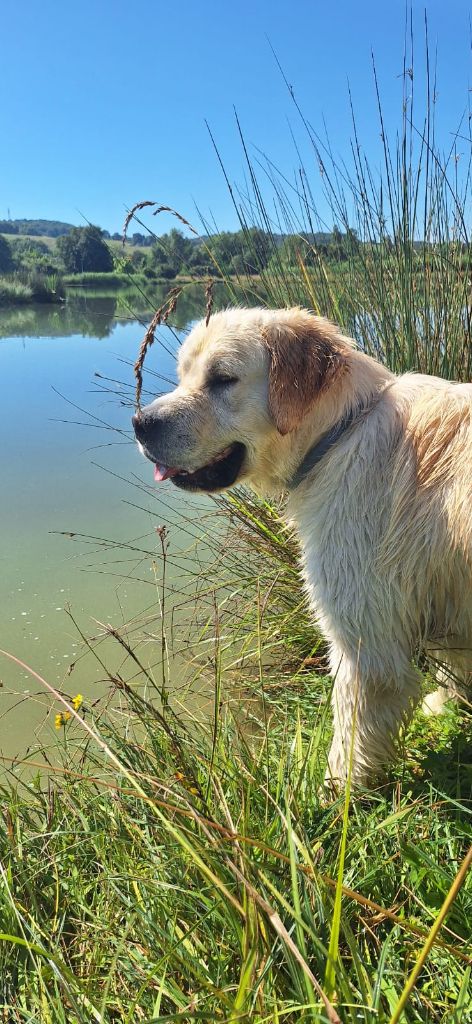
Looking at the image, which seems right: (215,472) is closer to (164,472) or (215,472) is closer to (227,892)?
(164,472)

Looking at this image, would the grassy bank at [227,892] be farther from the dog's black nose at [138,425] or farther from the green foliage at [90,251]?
the green foliage at [90,251]

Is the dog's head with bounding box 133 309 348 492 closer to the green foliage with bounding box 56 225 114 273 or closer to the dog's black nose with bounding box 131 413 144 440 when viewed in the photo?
the dog's black nose with bounding box 131 413 144 440

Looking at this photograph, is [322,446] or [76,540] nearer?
[322,446]

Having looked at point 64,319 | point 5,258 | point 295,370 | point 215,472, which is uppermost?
point 5,258

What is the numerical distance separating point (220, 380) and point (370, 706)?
4.51 feet

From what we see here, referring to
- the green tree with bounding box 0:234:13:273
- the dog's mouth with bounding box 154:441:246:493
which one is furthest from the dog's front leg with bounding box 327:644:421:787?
the green tree with bounding box 0:234:13:273

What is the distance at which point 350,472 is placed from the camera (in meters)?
2.31

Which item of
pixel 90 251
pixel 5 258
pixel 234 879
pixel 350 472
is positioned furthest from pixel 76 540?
pixel 5 258

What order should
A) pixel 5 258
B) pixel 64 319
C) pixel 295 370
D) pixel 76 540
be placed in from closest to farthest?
1. pixel 295 370
2. pixel 76 540
3. pixel 64 319
4. pixel 5 258

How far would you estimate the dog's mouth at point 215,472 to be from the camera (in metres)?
2.57

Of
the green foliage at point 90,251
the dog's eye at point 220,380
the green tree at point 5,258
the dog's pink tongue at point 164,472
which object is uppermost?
the green tree at point 5,258

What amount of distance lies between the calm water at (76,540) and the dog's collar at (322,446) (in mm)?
783

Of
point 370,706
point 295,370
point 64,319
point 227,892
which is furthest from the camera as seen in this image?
point 64,319

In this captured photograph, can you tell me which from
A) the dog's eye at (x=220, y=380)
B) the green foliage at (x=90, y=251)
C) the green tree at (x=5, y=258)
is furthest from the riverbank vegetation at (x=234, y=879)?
the green tree at (x=5, y=258)
